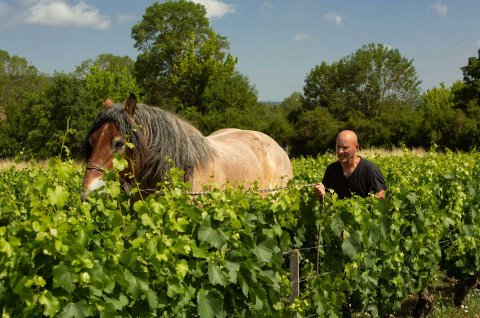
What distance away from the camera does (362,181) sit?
566cm

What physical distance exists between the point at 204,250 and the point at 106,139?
2.14 m

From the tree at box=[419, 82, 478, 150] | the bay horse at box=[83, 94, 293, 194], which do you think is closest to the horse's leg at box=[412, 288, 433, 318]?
the bay horse at box=[83, 94, 293, 194]

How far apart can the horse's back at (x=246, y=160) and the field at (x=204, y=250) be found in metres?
1.35

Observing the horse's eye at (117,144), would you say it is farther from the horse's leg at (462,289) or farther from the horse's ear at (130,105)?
the horse's leg at (462,289)

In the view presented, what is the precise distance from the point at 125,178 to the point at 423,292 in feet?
13.5

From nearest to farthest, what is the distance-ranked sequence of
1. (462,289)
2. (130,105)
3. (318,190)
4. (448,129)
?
(318,190) → (130,105) → (462,289) → (448,129)

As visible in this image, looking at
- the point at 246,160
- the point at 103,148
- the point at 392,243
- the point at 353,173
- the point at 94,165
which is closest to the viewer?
the point at 94,165

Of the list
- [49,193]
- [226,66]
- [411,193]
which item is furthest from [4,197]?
[226,66]

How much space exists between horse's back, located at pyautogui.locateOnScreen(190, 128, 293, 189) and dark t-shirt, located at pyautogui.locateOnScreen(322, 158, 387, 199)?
1.96ft

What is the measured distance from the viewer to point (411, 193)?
5.76 m

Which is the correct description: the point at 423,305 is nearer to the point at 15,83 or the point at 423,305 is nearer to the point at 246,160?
the point at 246,160

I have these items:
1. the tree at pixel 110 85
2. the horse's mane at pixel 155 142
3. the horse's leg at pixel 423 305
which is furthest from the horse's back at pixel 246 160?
the tree at pixel 110 85

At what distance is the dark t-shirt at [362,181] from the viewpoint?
5.63m

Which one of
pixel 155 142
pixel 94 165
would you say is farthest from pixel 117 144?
pixel 155 142
